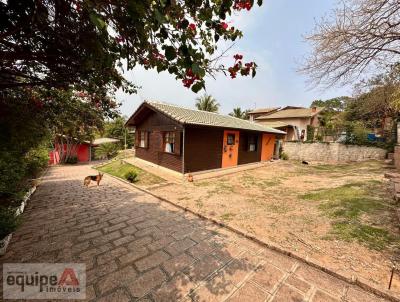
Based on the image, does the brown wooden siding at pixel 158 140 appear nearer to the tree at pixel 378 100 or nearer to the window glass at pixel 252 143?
the window glass at pixel 252 143

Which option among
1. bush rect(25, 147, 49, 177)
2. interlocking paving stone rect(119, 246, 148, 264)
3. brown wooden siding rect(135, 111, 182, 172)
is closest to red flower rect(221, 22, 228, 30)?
interlocking paving stone rect(119, 246, 148, 264)

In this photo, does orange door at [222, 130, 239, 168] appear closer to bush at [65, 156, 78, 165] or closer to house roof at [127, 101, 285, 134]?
house roof at [127, 101, 285, 134]

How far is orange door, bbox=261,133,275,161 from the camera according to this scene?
55.1 ft

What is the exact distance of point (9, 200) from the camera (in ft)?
16.3

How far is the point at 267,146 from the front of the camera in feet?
57.6

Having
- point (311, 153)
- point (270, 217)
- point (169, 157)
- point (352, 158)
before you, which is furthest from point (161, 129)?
point (352, 158)

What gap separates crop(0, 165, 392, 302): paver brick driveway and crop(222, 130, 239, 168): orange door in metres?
7.54

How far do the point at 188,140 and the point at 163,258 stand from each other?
7261mm

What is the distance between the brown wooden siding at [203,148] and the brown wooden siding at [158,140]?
1.96 feet

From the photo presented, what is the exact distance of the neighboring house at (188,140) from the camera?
33.4 feet

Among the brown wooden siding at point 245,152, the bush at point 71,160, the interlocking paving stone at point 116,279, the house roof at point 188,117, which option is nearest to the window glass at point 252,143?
the brown wooden siding at point 245,152

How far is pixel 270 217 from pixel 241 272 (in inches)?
99.1

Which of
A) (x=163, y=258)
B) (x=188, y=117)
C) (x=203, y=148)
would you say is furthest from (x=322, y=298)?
(x=188, y=117)

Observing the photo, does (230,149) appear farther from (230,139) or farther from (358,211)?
(358,211)
